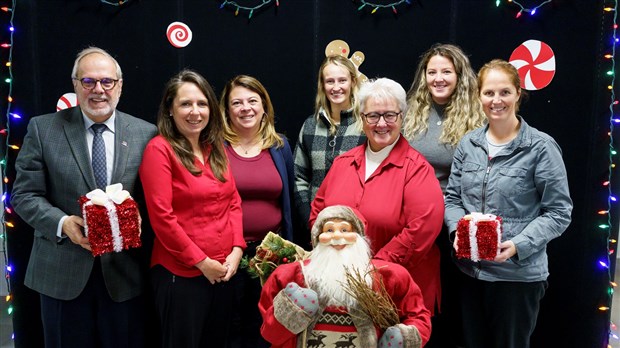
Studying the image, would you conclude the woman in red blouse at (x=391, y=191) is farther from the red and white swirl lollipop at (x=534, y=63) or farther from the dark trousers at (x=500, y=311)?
the red and white swirl lollipop at (x=534, y=63)

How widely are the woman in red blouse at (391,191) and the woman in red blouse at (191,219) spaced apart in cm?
54

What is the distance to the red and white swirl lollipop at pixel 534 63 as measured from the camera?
3975 millimetres

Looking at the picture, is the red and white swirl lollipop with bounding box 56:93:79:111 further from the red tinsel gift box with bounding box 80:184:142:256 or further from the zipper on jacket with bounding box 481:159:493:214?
the zipper on jacket with bounding box 481:159:493:214

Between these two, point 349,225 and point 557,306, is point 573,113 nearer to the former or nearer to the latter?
point 557,306

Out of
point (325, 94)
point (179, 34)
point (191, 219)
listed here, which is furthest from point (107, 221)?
point (179, 34)

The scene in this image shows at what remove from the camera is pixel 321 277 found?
254 centimetres

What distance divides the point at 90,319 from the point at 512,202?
234cm

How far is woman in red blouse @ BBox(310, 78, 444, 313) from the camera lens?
9.34ft

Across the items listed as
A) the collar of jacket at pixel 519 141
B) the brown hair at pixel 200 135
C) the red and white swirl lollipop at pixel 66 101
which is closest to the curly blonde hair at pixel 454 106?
the collar of jacket at pixel 519 141

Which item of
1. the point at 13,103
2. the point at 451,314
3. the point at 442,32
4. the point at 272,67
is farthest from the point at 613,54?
Result: the point at 13,103

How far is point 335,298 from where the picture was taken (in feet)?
8.25

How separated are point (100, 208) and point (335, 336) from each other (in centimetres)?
126

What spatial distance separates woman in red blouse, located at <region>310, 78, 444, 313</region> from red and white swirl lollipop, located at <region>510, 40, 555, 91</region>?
58.3 inches

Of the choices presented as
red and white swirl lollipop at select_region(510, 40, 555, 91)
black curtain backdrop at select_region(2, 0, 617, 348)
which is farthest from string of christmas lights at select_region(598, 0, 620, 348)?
red and white swirl lollipop at select_region(510, 40, 555, 91)
